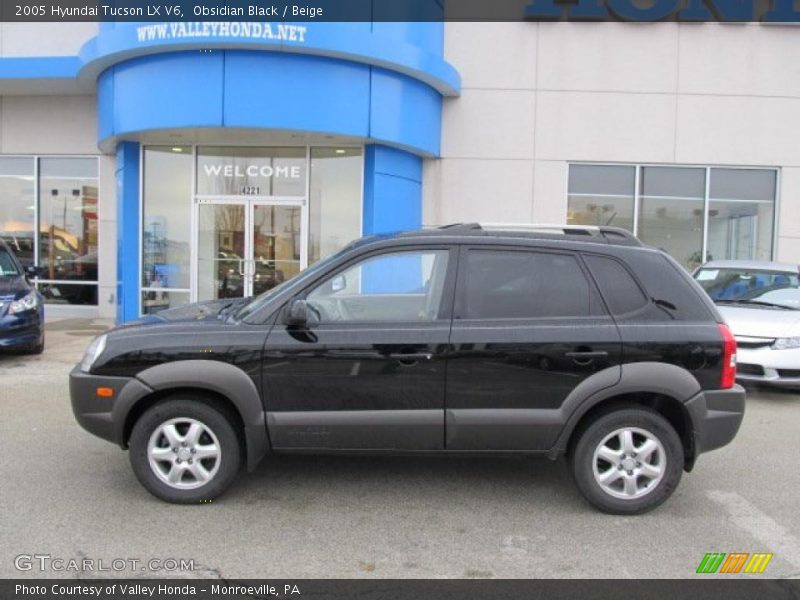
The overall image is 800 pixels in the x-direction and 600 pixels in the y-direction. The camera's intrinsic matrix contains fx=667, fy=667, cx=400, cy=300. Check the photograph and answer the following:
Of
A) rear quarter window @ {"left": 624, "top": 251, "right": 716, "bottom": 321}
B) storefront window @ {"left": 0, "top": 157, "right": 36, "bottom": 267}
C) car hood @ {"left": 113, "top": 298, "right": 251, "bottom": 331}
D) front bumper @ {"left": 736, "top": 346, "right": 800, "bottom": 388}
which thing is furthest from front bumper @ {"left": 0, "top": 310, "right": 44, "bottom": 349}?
front bumper @ {"left": 736, "top": 346, "right": 800, "bottom": 388}

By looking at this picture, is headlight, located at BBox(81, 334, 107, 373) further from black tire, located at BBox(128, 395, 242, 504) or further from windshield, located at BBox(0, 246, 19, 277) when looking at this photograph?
windshield, located at BBox(0, 246, 19, 277)

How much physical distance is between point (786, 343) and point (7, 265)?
1012 cm

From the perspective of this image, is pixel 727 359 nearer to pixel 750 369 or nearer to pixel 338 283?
pixel 338 283

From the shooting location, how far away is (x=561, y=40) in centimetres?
1263

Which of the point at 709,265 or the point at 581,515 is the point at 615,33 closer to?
the point at 709,265

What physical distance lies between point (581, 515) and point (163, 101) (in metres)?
9.06

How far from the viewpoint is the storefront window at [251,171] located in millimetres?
11984

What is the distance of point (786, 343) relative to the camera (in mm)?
7227

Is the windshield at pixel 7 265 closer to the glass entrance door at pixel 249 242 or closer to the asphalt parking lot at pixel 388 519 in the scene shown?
the glass entrance door at pixel 249 242

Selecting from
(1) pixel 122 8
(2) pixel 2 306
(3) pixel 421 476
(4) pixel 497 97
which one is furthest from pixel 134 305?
(3) pixel 421 476

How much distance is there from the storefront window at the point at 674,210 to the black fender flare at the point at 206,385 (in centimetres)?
1076

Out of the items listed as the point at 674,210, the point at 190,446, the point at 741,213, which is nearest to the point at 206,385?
the point at 190,446

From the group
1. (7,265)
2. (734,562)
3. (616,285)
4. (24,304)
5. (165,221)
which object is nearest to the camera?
(734,562)

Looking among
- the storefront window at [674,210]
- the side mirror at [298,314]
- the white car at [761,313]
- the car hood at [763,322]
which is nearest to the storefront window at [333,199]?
the storefront window at [674,210]
